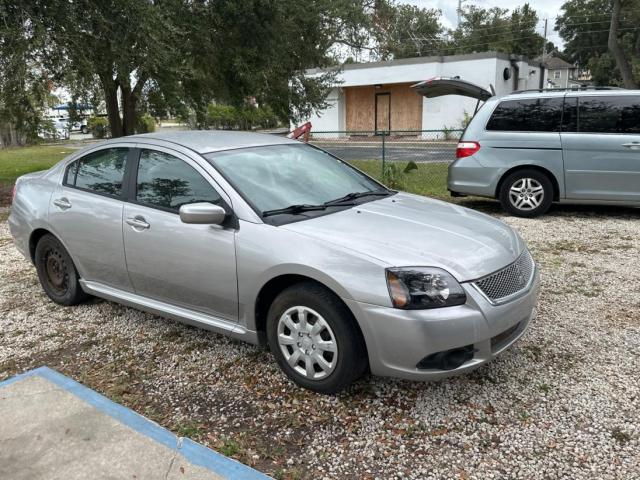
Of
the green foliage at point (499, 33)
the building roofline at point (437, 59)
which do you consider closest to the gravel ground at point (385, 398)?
the building roofline at point (437, 59)

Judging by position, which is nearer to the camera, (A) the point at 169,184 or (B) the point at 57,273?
(A) the point at 169,184

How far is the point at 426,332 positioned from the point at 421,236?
0.65 m

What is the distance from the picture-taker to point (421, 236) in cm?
321

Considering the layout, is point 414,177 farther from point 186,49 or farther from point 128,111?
point 128,111

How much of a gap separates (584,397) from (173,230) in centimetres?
281

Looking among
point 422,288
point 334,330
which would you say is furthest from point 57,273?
point 422,288

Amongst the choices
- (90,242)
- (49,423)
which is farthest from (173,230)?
(49,423)

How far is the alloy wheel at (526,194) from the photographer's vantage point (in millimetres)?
7750

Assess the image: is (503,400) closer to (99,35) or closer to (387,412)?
(387,412)

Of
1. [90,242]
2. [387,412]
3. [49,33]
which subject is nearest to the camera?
[387,412]

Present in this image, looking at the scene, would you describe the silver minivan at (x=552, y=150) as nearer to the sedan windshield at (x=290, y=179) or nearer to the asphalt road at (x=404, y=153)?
the sedan windshield at (x=290, y=179)

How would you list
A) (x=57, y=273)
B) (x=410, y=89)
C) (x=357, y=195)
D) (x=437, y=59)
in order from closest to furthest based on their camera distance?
(x=357, y=195) → (x=57, y=273) → (x=437, y=59) → (x=410, y=89)

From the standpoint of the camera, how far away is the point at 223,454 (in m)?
2.74

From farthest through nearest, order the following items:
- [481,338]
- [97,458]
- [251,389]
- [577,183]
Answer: [577,183] < [251,389] < [481,338] < [97,458]
